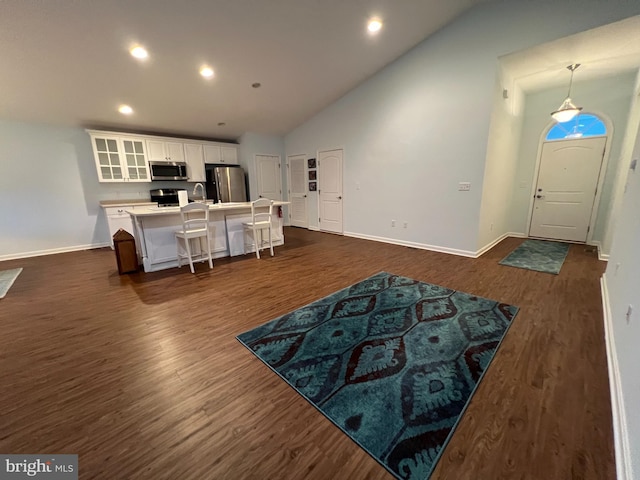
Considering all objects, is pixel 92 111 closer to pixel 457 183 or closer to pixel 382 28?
pixel 382 28

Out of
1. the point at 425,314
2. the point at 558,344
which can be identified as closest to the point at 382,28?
the point at 425,314

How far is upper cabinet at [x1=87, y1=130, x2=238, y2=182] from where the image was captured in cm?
509

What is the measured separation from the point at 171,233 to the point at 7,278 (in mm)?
2225

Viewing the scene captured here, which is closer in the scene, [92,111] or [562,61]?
[562,61]

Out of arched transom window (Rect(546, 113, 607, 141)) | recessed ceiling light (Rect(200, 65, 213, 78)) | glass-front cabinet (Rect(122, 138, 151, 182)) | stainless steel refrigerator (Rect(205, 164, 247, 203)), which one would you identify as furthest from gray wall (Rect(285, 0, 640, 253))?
Answer: glass-front cabinet (Rect(122, 138, 151, 182))

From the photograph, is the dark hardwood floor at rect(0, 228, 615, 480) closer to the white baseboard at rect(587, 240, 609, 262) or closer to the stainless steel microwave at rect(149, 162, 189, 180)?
the white baseboard at rect(587, 240, 609, 262)

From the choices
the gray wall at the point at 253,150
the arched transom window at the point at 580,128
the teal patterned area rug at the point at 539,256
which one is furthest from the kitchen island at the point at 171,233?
the arched transom window at the point at 580,128

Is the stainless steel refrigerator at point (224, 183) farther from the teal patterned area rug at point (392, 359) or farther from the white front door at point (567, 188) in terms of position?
the white front door at point (567, 188)

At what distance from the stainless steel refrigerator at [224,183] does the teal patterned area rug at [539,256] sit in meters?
5.78

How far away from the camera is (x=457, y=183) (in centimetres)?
424

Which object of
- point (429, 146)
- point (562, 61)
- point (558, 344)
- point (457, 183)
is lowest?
point (558, 344)

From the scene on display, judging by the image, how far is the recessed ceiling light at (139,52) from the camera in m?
3.35

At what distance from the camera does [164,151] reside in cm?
Result: 567

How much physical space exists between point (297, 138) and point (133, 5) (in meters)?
4.43
